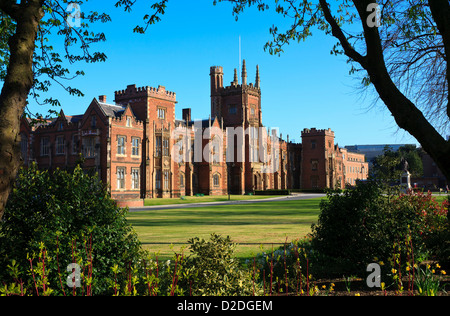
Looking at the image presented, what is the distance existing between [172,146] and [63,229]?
160 ft

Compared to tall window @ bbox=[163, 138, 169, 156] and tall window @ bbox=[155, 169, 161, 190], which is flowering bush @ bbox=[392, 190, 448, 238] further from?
tall window @ bbox=[163, 138, 169, 156]

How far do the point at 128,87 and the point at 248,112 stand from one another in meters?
23.6

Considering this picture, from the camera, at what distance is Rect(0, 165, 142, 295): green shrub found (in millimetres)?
5113

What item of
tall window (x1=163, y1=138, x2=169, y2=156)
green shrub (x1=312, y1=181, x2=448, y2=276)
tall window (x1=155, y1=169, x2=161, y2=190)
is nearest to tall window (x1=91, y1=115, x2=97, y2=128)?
tall window (x1=163, y1=138, x2=169, y2=156)

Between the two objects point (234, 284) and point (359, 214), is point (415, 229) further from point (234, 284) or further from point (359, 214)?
point (234, 284)

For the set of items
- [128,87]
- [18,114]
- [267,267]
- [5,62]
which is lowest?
[267,267]

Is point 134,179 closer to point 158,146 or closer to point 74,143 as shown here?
point 158,146

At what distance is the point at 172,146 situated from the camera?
177 ft

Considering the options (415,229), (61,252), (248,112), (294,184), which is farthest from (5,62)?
(294,184)

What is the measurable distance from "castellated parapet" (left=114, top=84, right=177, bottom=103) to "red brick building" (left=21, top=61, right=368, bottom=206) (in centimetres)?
13

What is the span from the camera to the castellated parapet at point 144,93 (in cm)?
5148

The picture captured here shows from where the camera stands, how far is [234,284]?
504 centimetres

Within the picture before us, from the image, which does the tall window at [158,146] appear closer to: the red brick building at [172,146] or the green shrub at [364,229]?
the red brick building at [172,146]
